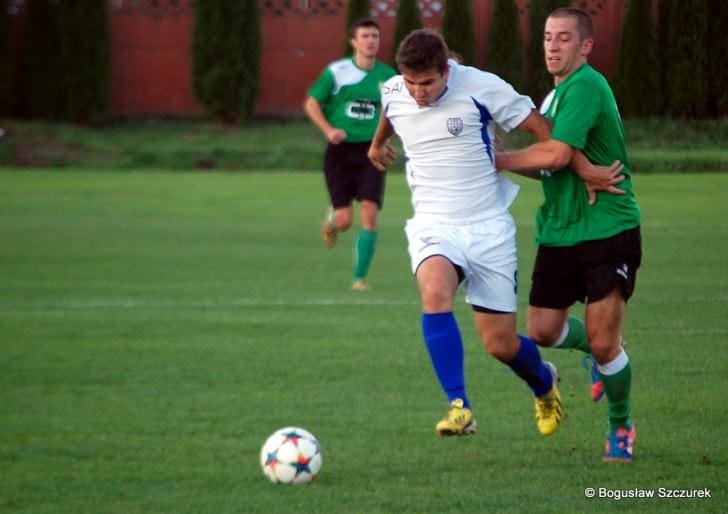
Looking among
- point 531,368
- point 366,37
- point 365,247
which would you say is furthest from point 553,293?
point 366,37

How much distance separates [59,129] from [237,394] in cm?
Answer: 2305

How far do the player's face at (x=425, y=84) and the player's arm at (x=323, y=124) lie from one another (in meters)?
5.81

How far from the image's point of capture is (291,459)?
604cm

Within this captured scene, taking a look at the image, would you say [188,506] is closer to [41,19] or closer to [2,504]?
[2,504]

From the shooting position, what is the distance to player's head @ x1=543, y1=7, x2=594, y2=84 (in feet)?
21.8

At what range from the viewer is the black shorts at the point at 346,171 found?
43.4 feet

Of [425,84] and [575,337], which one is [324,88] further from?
[425,84]

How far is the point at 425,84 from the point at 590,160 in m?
0.84

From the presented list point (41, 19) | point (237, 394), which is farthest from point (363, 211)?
point (41, 19)

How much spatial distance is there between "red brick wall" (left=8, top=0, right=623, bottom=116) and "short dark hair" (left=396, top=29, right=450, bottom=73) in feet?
85.4

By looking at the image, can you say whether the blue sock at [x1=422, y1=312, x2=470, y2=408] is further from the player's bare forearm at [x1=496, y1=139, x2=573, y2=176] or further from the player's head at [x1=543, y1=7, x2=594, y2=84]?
the player's head at [x1=543, y1=7, x2=594, y2=84]

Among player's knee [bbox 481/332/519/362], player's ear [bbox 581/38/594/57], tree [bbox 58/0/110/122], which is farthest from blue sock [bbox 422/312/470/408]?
tree [bbox 58/0/110/122]

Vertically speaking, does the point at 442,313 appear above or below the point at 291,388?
above

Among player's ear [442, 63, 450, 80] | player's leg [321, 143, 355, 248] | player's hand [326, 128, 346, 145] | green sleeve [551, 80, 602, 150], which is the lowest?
player's leg [321, 143, 355, 248]
